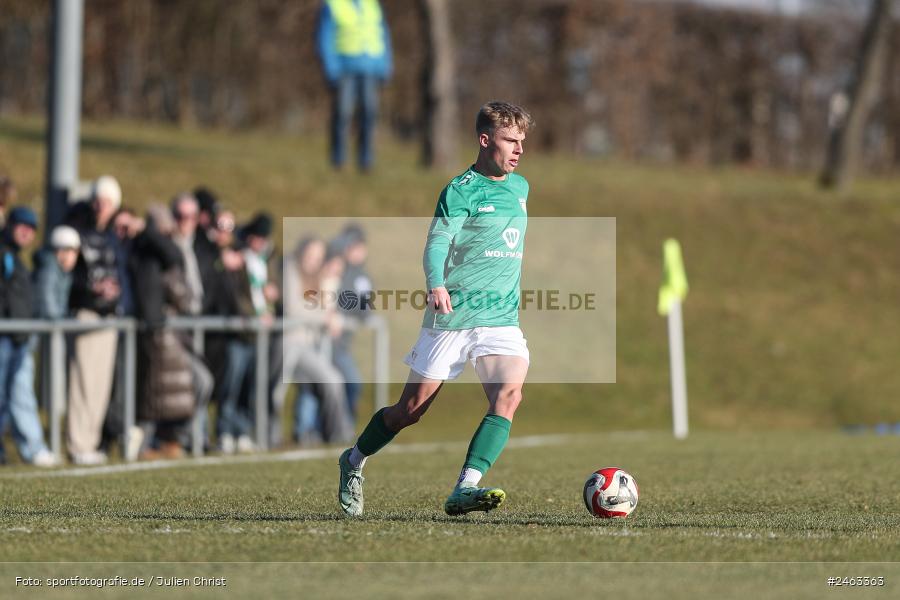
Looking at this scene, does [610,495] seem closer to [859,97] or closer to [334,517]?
[334,517]

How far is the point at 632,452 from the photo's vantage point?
15.2 meters

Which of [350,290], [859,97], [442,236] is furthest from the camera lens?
[859,97]

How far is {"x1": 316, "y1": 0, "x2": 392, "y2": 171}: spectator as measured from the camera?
2380cm

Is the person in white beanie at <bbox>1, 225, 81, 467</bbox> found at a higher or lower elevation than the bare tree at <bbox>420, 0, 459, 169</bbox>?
lower

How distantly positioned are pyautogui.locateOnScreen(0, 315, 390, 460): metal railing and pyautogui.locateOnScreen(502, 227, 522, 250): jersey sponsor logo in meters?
6.18

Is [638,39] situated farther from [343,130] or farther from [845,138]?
[343,130]

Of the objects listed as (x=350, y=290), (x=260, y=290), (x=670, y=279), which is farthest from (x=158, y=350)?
(x=670, y=279)

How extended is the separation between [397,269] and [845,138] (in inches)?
516

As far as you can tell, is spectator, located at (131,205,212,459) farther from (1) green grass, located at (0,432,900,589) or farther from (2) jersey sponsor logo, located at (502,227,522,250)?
(2) jersey sponsor logo, located at (502,227,522,250)

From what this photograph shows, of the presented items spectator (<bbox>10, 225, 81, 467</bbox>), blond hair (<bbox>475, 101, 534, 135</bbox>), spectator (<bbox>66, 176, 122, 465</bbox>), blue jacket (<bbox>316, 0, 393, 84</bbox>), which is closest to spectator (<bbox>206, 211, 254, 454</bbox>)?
spectator (<bbox>66, 176, 122, 465</bbox>)

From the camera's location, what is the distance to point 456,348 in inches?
324

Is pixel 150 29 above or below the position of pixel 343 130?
above

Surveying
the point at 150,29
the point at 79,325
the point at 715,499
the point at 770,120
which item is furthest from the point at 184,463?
the point at 770,120

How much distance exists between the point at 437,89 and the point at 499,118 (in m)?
19.8
